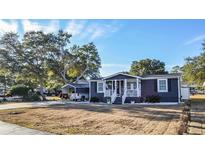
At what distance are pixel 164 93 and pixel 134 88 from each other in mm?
2409

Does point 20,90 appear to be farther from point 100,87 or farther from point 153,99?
point 153,99

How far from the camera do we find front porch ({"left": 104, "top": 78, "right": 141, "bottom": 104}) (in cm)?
2111

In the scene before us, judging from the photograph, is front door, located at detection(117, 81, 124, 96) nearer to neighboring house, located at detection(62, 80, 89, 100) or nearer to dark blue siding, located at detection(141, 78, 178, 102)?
dark blue siding, located at detection(141, 78, 178, 102)

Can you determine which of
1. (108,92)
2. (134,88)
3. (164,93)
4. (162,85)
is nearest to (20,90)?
(108,92)

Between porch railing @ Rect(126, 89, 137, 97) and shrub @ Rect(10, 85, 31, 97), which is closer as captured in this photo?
porch railing @ Rect(126, 89, 137, 97)

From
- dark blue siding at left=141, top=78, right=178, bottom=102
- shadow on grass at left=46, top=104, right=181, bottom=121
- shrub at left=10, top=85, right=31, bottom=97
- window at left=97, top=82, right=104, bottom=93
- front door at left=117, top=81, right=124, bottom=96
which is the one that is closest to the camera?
shadow on grass at left=46, top=104, right=181, bottom=121

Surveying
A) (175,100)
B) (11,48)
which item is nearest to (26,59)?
(11,48)

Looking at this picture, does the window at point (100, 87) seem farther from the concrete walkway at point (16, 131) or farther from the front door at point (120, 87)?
the concrete walkway at point (16, 131)

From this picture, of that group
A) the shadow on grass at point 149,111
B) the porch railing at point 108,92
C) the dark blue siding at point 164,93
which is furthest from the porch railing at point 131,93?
the shadow on grass at point 149,111

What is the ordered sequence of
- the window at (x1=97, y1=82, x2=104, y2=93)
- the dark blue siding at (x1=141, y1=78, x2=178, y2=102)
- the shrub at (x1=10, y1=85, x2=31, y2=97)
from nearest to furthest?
the dark blue siding at (x1=141, y1=78, x2=178, y2=102) → the window at (x1=97, y1=82, x2=104, y2=93) → the shrub at (x1=10, y1=85, x2=31, y2=97)

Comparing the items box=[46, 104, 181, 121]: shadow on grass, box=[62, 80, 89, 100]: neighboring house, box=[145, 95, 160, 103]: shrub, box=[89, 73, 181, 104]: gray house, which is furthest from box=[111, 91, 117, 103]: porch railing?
box=[46, 104, 181, 121]: shadow on grass
